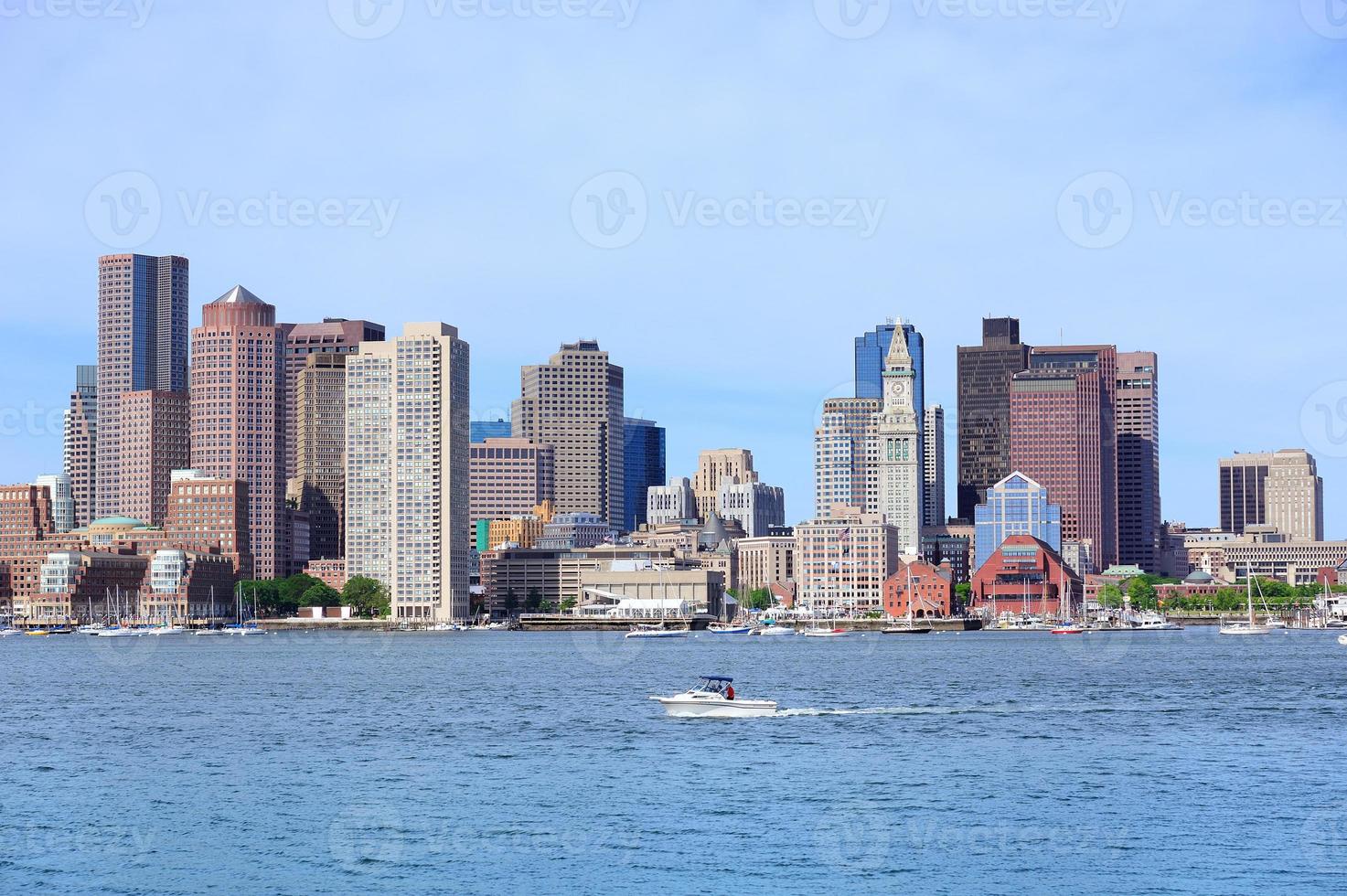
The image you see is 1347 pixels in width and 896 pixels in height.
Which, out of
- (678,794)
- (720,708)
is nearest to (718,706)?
(720,708)

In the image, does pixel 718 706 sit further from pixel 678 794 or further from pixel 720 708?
pixel 678 794

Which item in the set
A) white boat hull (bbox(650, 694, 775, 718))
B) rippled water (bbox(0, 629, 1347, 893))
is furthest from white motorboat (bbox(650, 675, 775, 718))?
rippled water (bbox(0, 629, 1347, 893))

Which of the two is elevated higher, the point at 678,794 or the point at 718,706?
the point at 718,706

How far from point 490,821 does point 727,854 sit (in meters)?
11.2

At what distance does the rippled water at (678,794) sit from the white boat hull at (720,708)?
5.93 ft

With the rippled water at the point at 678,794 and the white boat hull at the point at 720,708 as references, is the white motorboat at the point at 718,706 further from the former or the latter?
the rippled water at the point at 678,794

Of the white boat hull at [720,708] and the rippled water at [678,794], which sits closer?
the rippled water at [678,794]

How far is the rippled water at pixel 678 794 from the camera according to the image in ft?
200

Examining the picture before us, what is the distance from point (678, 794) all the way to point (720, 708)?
3167 cm

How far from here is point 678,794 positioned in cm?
7644

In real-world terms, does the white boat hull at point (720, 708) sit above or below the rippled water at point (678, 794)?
above

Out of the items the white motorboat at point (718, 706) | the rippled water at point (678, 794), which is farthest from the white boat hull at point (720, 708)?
the rippled water at point (678, 794)

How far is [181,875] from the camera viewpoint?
61000mm

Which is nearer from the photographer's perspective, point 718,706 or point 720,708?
point 720,708
